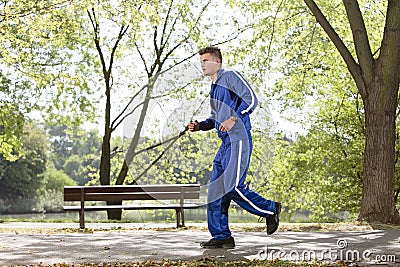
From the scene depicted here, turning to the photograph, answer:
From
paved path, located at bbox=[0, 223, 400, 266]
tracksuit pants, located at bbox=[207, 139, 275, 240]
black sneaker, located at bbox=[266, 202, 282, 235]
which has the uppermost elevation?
tracksuit pants, located at bbox=[207, 139, 275, 240]

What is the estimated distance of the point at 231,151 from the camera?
7215 mm

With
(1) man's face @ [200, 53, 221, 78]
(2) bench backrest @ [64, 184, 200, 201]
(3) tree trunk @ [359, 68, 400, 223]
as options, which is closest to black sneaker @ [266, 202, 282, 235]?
(1) man's face @ [200, 53, 221, 78]

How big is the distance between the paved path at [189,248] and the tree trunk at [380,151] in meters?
2.53

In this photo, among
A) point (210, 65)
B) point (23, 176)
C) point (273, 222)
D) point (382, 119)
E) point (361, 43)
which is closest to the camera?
point (210, 65)

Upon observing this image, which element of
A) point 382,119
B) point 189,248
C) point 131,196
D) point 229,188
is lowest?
point 189,248

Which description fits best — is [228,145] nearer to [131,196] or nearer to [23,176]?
[131,196]

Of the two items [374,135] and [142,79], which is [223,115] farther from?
[142,79]

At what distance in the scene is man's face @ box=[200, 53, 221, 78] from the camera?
7496 mm

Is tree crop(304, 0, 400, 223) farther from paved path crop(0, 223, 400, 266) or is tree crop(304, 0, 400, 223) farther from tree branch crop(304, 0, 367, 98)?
paved path crop(0, 223, 400, 266)

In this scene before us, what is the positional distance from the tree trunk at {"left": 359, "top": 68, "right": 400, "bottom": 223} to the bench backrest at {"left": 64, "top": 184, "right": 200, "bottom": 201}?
3.18m

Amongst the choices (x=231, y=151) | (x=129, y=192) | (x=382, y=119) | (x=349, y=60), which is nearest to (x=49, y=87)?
(x=129, y=192)

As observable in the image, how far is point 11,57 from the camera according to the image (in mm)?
15953

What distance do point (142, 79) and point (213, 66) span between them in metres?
21.1

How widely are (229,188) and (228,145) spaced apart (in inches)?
18.2
